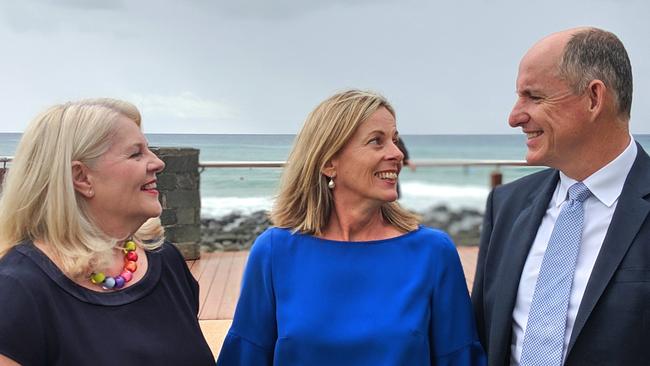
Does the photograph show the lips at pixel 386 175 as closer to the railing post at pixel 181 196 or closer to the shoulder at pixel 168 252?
the shoulder at pixel 168 252

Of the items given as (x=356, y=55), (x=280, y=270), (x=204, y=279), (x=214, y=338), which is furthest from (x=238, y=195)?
(x=356, y=55)

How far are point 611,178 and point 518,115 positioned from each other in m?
0.26

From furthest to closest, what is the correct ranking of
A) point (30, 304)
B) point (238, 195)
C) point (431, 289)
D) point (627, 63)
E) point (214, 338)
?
point (238, 195), point (214, 338), point (431, 289), point (627, 63), point (30, 304)

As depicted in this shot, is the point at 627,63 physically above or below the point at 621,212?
above

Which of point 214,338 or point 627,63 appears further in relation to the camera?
point 214,338

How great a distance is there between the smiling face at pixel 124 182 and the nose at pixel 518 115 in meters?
0.87

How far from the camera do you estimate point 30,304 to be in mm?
1438

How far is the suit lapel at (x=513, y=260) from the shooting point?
180 cm

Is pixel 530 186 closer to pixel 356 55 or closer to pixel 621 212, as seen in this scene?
pixel 621 212

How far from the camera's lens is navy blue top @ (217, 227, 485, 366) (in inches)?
71.7

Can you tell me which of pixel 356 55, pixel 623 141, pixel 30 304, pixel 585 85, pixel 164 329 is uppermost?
pixel 585 85

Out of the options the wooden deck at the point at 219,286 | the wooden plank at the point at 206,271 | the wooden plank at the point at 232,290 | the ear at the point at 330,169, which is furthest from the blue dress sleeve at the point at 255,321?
the wooden plank at the point at 206,271

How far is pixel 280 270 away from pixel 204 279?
4.94m

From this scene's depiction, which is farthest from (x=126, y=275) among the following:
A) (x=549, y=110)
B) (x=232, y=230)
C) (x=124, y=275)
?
(x=232, y=230)
